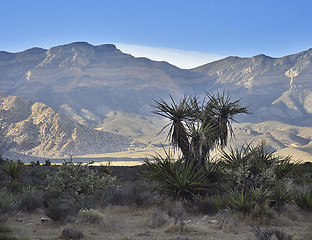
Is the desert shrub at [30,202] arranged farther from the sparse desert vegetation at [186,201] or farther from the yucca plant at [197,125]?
the yucca plant at [197,125]

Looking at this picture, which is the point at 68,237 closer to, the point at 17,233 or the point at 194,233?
the point at 17,233

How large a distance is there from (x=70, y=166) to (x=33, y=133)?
452ft


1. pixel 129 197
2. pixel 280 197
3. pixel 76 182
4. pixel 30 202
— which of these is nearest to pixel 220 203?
pixel 280 197

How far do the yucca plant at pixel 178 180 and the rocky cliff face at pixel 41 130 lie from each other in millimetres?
134093

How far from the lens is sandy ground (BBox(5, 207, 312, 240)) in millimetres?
9125

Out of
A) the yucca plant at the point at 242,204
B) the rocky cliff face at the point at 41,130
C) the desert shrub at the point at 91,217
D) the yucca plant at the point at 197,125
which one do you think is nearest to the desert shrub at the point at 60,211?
the desert shrub at the point at 91,217

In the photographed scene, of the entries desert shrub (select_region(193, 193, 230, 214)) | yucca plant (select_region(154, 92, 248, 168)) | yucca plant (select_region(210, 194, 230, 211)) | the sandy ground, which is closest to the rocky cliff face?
yucca plant (select_region(154, 92, 248, 168))

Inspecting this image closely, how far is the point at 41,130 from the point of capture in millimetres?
148875

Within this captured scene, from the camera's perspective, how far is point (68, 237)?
8.62 metres

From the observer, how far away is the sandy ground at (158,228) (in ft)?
29.9

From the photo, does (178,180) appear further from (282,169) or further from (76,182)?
(76,182)

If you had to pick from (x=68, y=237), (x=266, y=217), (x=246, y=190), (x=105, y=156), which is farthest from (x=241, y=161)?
(x=105, y=156)

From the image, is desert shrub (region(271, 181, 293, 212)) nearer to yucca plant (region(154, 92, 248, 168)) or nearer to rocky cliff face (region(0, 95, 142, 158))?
yucca plant (region(154, 92, 248, 168))

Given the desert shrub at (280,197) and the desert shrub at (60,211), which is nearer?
the desert shrub at (60,211)
